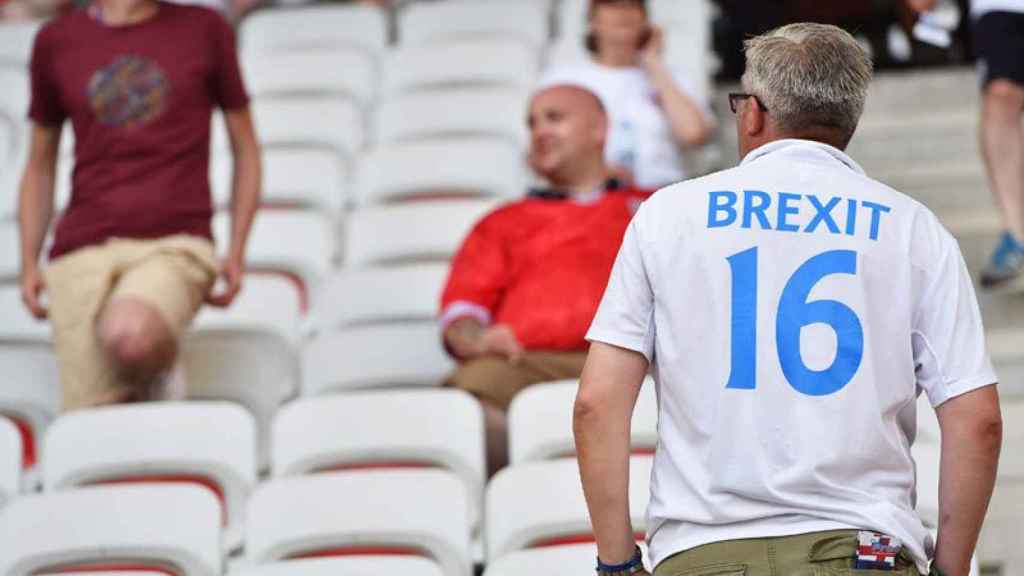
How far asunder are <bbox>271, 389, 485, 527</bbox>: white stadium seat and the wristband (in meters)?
1.39

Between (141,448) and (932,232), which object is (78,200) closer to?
(141,448)

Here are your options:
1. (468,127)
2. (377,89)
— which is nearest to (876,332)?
(468,127)

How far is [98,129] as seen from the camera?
4.44 metres

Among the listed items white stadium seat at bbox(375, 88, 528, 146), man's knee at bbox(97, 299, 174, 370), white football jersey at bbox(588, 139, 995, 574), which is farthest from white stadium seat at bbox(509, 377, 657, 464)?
white stadium seat at bbox(375, 88, 528, 146)

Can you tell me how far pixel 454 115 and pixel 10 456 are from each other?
8.46 feet

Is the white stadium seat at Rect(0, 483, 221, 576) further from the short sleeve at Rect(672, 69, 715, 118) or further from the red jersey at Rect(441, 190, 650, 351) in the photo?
the short sleeve at Rect(672, 69, 715, 118)

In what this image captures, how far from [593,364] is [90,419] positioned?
71.5 inches

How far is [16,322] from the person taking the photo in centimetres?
505

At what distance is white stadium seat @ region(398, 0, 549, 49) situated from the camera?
22.6ft

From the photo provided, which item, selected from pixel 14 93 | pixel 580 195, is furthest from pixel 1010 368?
pixel 14 93

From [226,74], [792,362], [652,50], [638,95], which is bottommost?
[638,95]

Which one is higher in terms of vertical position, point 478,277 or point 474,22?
point 474,22

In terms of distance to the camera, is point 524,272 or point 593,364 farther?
point 524,272

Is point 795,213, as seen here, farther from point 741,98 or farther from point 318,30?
point 318,30
